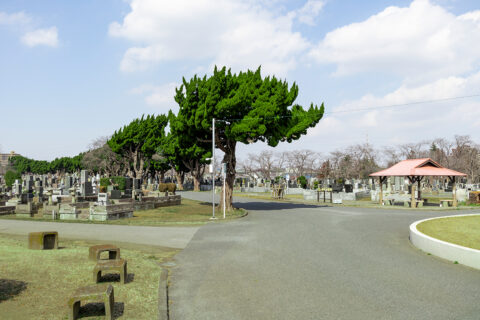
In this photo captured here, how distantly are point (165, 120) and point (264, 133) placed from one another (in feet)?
144

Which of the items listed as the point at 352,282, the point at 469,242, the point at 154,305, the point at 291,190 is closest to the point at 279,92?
the point at 469,242

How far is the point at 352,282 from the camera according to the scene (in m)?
6.60

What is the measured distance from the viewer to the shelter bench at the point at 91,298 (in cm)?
461

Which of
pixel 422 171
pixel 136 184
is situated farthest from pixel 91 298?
pixel 422 171

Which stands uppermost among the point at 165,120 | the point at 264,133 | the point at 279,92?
the point at 165,120

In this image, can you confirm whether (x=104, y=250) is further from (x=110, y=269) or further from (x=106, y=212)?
(x=106, y=212)

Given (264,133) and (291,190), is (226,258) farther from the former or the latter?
(291,190)

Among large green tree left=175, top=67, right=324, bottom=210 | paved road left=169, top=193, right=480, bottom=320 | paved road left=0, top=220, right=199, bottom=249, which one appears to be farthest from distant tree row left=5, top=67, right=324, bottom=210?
paved road left=169, top=193, right=480, bottom=320

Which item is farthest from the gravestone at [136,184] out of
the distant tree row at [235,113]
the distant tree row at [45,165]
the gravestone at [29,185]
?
the distant tree row at [45,165]

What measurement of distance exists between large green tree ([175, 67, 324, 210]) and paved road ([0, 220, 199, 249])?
7.03m

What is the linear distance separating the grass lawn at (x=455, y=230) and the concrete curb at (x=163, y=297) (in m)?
7.87

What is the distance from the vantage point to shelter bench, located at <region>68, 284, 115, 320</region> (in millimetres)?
4605

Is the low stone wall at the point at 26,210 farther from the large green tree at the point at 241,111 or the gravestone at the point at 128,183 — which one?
the large green tree at the point at 241,111

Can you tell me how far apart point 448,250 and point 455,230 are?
342cm
